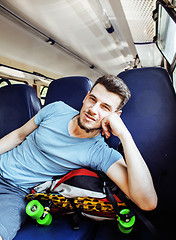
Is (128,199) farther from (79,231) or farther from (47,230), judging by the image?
(47,230)

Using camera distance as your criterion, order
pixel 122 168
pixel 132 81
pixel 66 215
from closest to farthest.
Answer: pixel 122 168
pixel 66 215
pixel 132 81

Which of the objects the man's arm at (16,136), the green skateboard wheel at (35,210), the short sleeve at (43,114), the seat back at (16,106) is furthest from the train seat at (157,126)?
the seat back at (16,106)

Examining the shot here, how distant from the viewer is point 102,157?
4.11 feet

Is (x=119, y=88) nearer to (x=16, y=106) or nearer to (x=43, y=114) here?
(x=43, y=114)

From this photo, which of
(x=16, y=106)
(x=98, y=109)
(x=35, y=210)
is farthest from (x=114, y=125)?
(x=16, y=106)

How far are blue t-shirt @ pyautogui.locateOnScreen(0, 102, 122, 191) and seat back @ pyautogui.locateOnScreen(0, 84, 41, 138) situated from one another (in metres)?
0.61

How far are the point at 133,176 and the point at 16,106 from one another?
1.83 metres

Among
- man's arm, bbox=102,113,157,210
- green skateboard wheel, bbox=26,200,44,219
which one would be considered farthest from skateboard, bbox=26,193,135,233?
man's arm, bbox=102,113,157,210

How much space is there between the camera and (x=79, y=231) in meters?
1.14

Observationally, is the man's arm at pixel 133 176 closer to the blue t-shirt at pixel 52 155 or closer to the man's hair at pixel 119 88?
the blue t-shirt at pixel 52 155

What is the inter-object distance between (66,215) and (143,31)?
3.66 m

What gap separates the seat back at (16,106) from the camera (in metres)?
2.15

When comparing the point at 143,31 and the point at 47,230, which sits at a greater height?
the point at 143,31

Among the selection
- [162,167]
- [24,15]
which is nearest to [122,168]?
[162,167]
